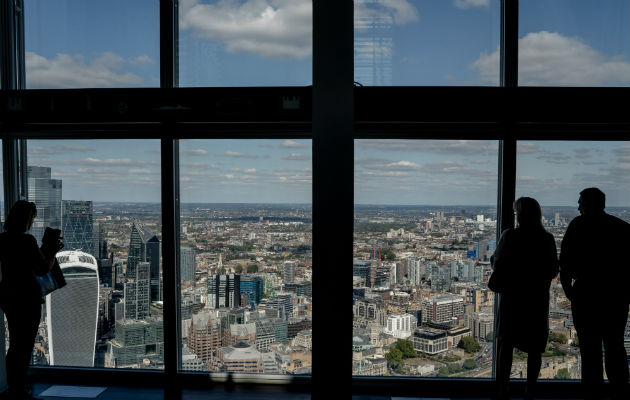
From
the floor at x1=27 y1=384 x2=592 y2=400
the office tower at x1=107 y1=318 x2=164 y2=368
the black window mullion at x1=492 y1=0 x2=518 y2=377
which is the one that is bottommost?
the floor at x1=27 y1=384 x2=592 y2=400

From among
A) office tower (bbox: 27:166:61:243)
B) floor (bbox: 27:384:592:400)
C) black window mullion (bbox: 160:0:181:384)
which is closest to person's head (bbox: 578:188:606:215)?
floor (bbox: 27:384:592:400)

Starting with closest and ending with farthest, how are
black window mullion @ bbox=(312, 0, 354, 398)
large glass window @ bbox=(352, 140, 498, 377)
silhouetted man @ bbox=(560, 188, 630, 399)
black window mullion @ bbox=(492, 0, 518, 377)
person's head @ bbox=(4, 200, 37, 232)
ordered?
black window mullion @ bbox=(312, 0, 354, 398) → silhouetted man @ bbox=(560, 188, 630, 399) → person's head @ bbox=(4, 200, 37, 232) → black window mullion @ bbox=(492, 0, 518, 377) → large glass window @ bbox=(352, 140, 498, 377)

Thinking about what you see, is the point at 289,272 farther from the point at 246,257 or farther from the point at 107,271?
the point at 107,271

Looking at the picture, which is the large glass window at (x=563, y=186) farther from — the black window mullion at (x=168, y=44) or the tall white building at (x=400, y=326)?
the black window mullion at (x=168, y=44)

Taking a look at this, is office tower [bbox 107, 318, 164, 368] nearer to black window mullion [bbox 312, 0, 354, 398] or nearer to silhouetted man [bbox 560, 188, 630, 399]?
black window mullion [bbox 312, 0, 354, 398]

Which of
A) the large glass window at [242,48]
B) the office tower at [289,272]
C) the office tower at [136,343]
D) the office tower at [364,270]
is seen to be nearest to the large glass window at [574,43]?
the large glass window at [242,48]

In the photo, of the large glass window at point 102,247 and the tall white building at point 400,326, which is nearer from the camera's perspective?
the tall white building at point 400,326
